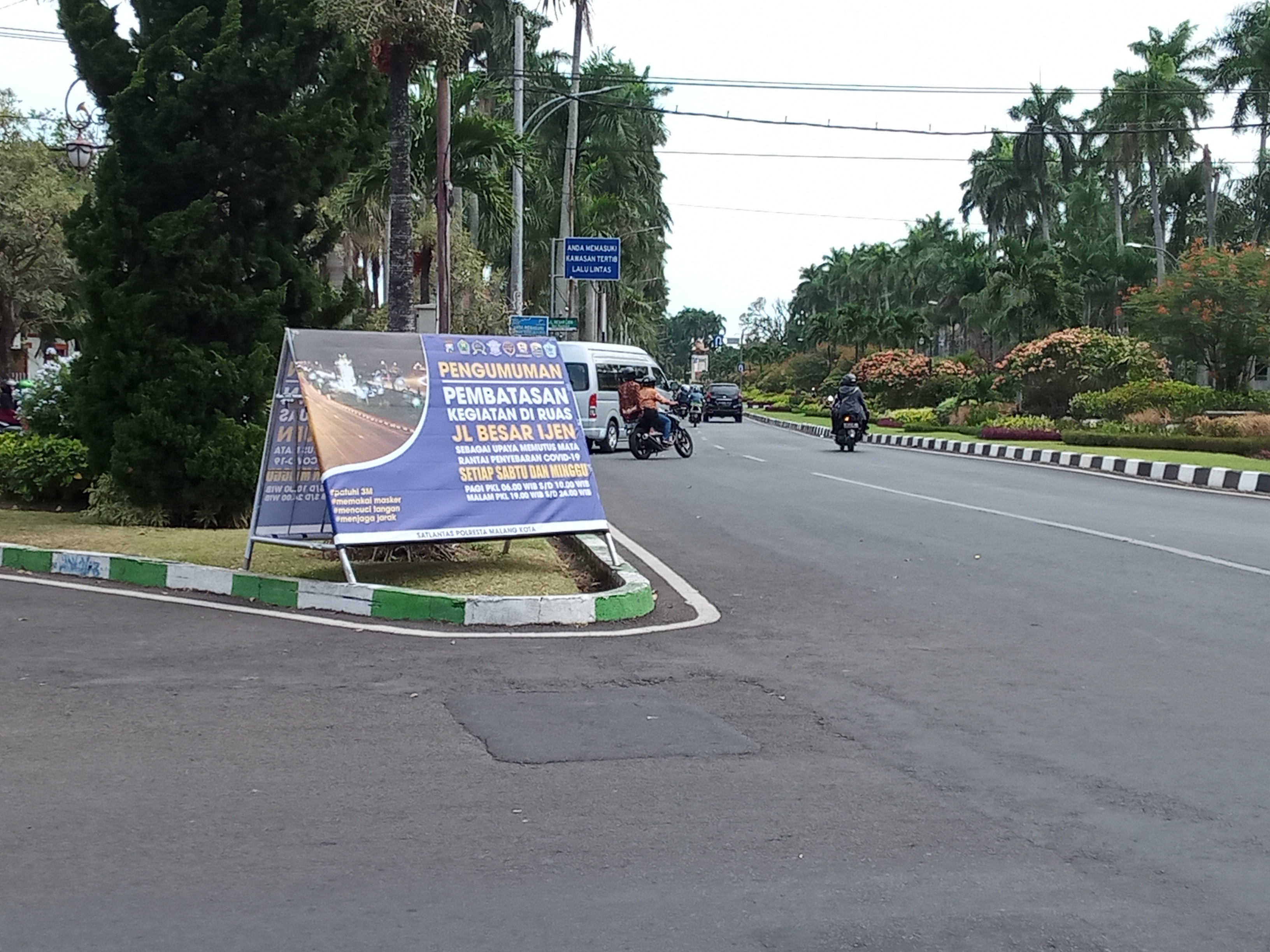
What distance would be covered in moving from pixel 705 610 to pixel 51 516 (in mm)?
7377

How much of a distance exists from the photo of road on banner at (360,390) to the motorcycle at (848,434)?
21.2 meters

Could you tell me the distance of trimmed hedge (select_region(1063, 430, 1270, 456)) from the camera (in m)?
25.3

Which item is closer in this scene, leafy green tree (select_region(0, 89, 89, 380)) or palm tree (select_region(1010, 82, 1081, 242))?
leafy green tree (select_region(0, 89, 89, 380))

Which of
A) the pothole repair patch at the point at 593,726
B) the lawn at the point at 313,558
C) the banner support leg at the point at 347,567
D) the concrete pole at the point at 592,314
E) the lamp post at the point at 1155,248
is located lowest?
the pothole repair patch at the point at 593,726

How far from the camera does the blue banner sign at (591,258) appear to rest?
1442 inches

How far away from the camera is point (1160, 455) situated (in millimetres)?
26078

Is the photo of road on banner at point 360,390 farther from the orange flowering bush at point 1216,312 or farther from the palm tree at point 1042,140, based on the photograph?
the palm tree at point 1042,140

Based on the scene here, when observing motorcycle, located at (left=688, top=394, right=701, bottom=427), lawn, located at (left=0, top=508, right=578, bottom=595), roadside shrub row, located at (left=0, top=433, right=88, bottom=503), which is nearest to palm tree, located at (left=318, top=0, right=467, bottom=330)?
lawn, located at (left=0, top=508, right=578, bottom=595)

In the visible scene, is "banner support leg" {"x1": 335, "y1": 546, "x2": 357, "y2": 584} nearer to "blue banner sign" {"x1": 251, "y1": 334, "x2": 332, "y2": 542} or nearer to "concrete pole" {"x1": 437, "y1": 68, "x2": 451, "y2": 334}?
"blue banner sign" {"x1": 251, "y1": 334, "x2": 332, "y2": 542}

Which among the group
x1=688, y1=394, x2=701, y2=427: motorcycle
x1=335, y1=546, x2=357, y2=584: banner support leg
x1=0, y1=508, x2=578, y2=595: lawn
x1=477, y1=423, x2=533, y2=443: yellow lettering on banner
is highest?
x1=477, y1=423, x2=533, y2=443: yellow lettering on banner

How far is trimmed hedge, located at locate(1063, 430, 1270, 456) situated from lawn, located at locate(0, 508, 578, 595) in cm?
1785

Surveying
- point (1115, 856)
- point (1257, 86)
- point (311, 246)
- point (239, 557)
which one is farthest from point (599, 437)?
point (1257, 86)

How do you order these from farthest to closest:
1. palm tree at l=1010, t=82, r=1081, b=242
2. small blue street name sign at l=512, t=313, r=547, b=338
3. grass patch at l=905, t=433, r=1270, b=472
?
palm tree at l=1010, t=82, r=1081, b=242 → small blue street name sign at l=512, t=313, r=547, b=338 → grass patch at l=905, t=433, r=1270, b=472

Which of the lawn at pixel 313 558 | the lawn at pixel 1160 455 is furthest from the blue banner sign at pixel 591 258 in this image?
the lawn at pixel 313 558
